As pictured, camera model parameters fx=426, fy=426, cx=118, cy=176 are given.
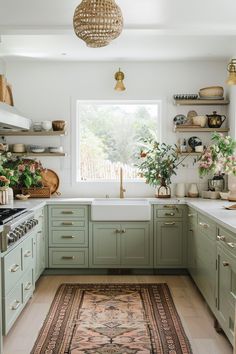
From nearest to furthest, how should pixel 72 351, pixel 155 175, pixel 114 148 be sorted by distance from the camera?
pixel 72 351 < pixel 155 175 < pixel 114 148

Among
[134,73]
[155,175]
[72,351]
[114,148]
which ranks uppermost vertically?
[134,73]

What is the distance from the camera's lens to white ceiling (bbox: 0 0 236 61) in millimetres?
3600

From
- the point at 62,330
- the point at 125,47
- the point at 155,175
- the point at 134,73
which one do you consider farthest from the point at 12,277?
the point at 134,73

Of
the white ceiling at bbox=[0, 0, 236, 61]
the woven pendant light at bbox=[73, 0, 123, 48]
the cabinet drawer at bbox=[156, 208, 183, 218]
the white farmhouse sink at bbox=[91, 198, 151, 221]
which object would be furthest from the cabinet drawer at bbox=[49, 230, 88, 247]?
the woven pendant light at bbox=[73, 0, 123, 48]

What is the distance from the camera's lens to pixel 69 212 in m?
4.90

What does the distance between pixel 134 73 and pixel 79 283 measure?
2.67m

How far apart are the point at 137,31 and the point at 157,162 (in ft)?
5.62

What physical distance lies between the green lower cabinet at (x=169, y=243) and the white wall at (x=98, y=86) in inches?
27.6

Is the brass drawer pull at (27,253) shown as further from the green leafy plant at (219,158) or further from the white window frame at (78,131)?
the green leafy plant at (219,158)

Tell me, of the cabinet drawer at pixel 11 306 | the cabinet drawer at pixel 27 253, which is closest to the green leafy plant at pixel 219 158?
the cabinet drawer at pixel 27 253

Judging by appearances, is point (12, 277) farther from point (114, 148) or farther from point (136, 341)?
point (114, 148)

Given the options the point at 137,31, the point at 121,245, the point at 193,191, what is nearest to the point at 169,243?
the point at 121,245

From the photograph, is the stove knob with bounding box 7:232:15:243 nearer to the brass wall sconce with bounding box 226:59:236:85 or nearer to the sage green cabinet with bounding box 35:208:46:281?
the sage green cabinet with bounding box 35:208:46:281

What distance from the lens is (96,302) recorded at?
13.3 feet
